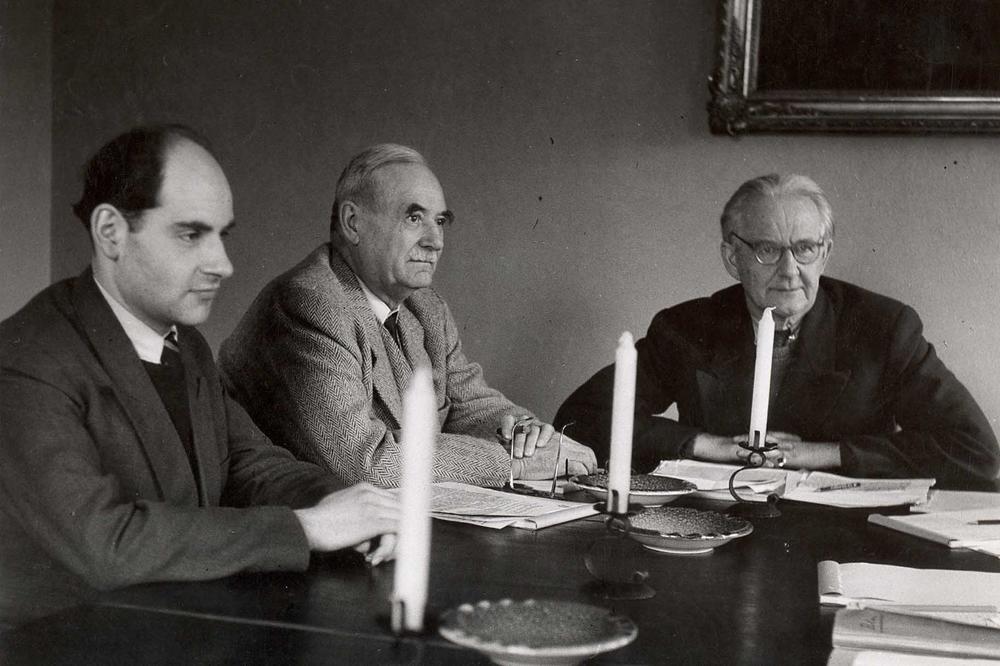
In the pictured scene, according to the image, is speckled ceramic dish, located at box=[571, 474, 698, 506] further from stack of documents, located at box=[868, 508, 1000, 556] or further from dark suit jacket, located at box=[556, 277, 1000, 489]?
dark suit jacket, located at box=[556, 277, 1000, 489]

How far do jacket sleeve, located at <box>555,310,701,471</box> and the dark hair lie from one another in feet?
4.16

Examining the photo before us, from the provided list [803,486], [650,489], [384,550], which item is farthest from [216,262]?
[803,486]

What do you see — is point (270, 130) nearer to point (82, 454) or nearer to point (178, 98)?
point (178, 98)

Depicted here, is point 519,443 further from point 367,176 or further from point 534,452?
point 367,176

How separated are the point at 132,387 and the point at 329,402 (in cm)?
69

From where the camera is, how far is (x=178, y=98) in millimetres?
3793

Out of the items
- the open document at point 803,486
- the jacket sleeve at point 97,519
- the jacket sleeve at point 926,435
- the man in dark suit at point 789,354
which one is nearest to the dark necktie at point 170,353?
the jacket sleeve at point 97,519

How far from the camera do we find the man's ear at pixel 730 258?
2996 mm

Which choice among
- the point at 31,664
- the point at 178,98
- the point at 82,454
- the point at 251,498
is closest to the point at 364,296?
the point at 251,498

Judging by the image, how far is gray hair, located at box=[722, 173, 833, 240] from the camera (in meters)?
2.88

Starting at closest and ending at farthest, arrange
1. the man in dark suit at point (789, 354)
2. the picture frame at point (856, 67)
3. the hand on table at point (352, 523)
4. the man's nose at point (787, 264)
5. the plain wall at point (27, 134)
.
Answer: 1. the hand on table at point (352, 523)
2. the man in dark suit at point (789, 354)
3. the man's nose at point (787, 264)
4. the picture frame at point (856, 67)
5. the plain wall at point (27, 134)

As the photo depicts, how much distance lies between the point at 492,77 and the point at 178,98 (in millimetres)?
1201

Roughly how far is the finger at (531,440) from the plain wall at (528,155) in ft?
4.43

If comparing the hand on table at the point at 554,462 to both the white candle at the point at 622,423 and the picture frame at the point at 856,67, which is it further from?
the picture frame at the point at 856,67
